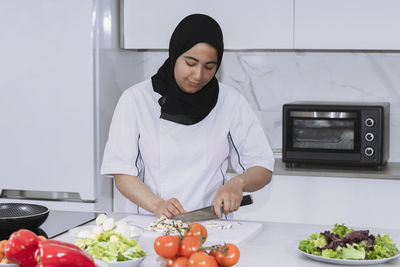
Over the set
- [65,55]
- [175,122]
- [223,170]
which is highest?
[65,55]

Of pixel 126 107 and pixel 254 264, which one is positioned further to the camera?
pixel 126 107

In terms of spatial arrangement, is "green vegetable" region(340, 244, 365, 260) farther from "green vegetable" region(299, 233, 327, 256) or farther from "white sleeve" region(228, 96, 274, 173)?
"white sleeve" region(228, 96, 274, 173)

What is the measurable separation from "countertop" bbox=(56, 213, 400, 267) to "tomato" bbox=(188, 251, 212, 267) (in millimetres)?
224

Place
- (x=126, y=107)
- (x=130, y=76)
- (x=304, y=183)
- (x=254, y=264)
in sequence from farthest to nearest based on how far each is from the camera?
1. (x=130, y=76)
2. (x=304, y=183)
3. (x=126, y=107)
4. (x=254, y=264)

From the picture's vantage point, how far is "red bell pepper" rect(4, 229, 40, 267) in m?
1.05

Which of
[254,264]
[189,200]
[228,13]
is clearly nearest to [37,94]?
[228,13]

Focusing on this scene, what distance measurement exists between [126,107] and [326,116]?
1140mm

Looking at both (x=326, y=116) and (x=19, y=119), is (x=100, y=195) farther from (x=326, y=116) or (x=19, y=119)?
(x=326, y=116)

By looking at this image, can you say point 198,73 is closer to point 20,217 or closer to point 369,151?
point 20,217

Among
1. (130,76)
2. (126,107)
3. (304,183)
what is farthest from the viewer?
(130,76)

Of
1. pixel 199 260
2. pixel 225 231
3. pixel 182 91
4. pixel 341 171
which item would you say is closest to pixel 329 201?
pixel 341 171

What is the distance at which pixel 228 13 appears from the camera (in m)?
2.80

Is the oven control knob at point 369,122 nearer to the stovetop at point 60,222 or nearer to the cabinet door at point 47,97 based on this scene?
the cabinet door at point 47,97

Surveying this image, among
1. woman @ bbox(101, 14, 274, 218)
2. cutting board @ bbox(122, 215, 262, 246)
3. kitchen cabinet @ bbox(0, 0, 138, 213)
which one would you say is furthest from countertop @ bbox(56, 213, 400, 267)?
kitchen cabinet @ bbox(0, 0, 138, 213)
